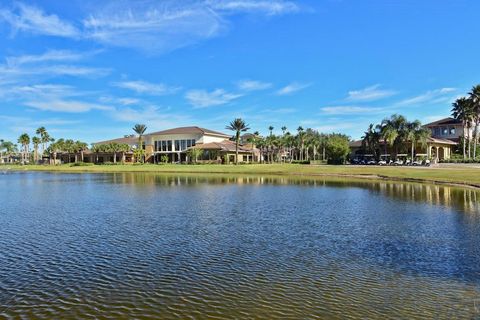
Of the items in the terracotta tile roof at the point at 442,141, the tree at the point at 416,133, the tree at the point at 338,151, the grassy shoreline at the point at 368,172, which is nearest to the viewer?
the grassy shoreline at the point at 368,172

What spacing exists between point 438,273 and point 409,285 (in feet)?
5.85

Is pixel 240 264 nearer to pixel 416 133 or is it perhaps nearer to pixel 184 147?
pixel 416 133

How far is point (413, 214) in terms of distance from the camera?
2416 cm

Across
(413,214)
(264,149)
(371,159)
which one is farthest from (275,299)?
(264,149)

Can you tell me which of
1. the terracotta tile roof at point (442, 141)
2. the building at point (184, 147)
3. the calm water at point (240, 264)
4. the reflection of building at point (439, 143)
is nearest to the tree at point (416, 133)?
the reflection of building at point (439, 143)

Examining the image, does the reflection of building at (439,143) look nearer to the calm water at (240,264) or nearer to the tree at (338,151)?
the tree at (338,151)

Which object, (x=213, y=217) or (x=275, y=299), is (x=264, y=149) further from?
(x=275, y=299)

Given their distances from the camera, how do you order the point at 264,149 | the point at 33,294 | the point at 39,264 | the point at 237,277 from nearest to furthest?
the point at 33,294 < the point at 237,277 < the point at 39,264 < the point at 264,149

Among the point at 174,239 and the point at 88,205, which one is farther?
the point at 88,205

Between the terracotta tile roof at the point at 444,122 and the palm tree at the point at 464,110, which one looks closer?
the palm tree at the point at 464,110

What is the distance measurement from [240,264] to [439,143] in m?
94.6

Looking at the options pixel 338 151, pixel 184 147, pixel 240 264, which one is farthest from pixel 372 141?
pixel 240 264

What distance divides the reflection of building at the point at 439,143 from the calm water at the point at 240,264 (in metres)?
75.7

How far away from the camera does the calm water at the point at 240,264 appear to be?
9461 millimetres
